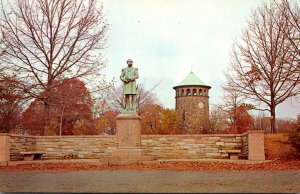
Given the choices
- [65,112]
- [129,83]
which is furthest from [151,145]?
[65,112]

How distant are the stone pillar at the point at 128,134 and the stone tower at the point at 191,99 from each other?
50.0 m

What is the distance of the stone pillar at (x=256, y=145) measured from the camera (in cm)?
1712

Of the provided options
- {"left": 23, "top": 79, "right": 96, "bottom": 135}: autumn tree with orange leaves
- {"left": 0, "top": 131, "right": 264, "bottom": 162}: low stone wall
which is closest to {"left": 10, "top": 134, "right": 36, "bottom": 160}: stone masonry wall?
{"left": 0, "top": 131, "right": 264, "bottom": 162}: low stone wall

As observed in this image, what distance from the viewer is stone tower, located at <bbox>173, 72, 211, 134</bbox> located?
7020cm

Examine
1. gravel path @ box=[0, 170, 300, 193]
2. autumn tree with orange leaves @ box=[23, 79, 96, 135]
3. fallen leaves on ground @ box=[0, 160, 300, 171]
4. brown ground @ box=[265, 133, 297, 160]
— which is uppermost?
autumn tree with orange leaves @ box=[23, 79, 96, 135]

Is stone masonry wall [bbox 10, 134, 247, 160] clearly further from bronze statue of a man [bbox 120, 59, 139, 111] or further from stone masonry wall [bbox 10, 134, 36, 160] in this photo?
bronze statue of a man [bbox 120, 59, 139, 111]

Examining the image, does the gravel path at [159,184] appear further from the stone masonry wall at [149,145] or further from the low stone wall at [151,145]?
the stone masonry wall at [149,145]

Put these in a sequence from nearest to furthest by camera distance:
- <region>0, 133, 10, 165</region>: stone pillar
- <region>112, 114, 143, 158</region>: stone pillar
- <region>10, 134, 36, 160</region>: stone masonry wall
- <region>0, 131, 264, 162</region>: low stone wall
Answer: <region>112, 114, 143, 158</region>: stone pillar, <region>0, 133, 10, 165</region>: stone pillar, <region>10, 134, 36, 160</region>: stone masonry wall, <region>0, 131, 264, 162</region>: low stone wall

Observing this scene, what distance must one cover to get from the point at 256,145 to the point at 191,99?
5507cm

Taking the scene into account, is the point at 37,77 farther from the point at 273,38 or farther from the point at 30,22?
the point at 273,38

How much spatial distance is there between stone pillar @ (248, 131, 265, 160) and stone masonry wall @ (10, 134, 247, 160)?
1808 mm

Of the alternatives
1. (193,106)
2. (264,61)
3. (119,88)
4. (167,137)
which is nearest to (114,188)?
(167,137)

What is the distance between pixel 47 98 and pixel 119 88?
20.2m

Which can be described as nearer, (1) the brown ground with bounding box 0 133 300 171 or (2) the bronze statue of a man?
(1) the brown ground with bounding box 0 133 300 171
